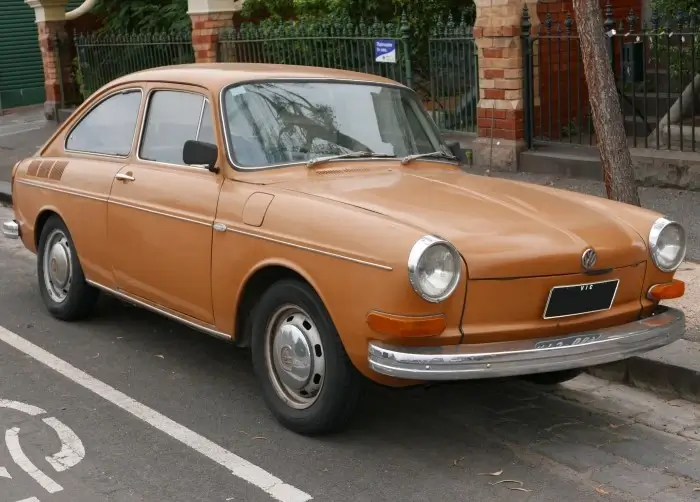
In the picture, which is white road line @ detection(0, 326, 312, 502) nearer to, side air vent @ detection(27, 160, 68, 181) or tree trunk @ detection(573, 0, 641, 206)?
side air vent @ detection(27, 160, 68, 181)

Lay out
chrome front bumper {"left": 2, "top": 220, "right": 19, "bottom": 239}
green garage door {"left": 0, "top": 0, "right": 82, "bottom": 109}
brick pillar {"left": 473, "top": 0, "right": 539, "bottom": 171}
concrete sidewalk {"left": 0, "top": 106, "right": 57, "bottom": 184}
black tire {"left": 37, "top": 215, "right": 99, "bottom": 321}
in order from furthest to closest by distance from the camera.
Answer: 1. green garage door {"left": 0, "top": 0, "right": 82, "bottom": 109}
2. concrete sidewalk {"left": 0, "top": 106, "right": 57, "bottom": 184}
3. brick pillar {"left": 473, "top": 0, "right": 539, "bottom": 171}
4. chrome front bumper {"left": 2, "top": 220, "right": 19, "bottom": 239}
5. black tire {"left": 37, "top": 215, "right": 99, "bottom": 321}

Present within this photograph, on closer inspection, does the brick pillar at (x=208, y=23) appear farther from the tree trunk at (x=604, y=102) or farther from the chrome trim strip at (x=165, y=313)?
the chrome trim strip at (x=165, y=313)

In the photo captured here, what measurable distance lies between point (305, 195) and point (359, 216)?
0.47m

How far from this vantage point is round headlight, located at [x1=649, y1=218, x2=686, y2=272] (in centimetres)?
508

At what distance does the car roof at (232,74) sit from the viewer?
5.93 metres

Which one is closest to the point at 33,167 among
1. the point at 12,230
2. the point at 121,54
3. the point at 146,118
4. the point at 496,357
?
the point at 12,230

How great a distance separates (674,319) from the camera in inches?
200

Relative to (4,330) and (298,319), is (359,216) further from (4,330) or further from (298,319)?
(4,330)

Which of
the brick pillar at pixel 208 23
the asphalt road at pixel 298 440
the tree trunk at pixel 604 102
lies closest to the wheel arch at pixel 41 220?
the asphalt road at pixel 298 440

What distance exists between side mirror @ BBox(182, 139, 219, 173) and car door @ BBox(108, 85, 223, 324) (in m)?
0.08

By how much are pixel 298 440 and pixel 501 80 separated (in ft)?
24.0

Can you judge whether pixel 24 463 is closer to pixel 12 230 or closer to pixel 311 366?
pixel 311 366

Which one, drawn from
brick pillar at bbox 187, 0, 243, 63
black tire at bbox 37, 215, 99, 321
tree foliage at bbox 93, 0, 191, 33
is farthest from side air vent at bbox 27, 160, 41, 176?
tree foliage at bbox 93, 0, 191, 33

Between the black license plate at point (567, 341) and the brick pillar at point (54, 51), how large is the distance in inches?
669
